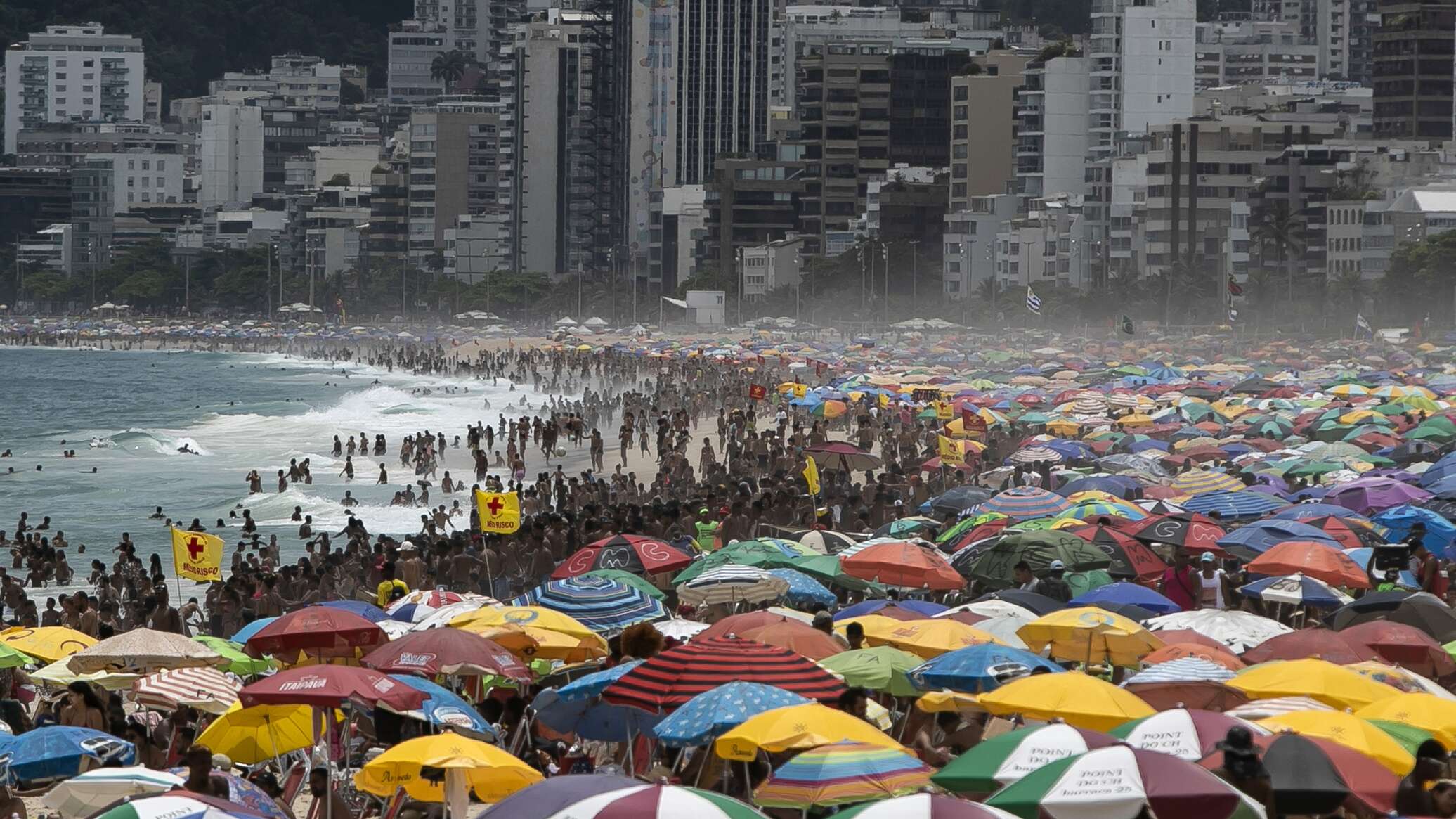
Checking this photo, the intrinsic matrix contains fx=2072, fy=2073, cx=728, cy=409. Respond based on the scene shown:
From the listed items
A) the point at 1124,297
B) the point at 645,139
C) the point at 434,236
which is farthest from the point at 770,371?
the point at 434,236

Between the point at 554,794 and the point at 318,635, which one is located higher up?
the point at 554,794

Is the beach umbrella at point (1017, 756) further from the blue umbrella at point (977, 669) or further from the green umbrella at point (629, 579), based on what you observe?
the green umbrella at point (629, 579)

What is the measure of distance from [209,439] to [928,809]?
57132 millimetres

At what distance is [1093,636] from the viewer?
13.0 meters

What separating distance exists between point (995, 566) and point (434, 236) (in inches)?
6578

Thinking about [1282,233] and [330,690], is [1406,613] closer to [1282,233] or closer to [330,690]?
[330,690]

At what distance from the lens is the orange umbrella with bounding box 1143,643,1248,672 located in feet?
39.7

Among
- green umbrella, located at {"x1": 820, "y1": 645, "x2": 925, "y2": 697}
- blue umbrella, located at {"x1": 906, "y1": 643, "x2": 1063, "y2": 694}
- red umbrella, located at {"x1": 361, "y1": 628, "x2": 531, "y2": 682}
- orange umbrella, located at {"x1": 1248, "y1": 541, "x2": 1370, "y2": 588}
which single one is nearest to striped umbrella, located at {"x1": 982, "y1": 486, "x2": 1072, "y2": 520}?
orange umbrella, located at {"x1": 1248, "y1": 541, "x2": 1370, "y2": 588}

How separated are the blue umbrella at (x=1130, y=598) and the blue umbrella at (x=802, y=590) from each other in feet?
6.38

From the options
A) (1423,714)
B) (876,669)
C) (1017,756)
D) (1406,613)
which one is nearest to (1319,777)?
(1017,756)

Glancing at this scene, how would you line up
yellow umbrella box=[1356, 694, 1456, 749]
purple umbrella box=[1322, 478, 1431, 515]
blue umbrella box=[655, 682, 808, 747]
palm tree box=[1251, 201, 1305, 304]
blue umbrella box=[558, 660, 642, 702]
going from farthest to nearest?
palm tree box=[1251, 201, 1305, 304] → purple umbrella box=[1322, 478, 1431, 515] → blue umbrella box=[558, 660, 642, 702] → yellow umbrella box=[1356, 694, 1456, 749] → blue umbrella box=[655, 682, 808, 747]

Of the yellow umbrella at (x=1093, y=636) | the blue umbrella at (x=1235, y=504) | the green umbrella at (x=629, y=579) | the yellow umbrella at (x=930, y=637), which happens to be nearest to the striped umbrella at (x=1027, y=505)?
the blue umbrella at (x=1235, y=504)

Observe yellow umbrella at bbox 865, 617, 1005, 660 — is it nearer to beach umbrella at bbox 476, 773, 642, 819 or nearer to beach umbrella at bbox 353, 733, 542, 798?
beach umbrella at bbox 353, 733, 542, 798

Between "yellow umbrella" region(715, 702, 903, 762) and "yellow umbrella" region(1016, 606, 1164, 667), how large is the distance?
12.4 feet
